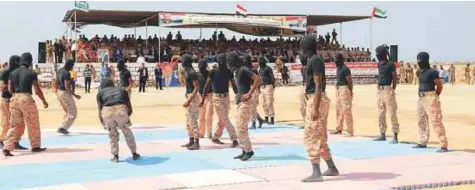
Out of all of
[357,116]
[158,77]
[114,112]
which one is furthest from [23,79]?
[158,77]

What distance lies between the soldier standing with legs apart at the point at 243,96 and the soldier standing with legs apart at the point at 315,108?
4.84 ft

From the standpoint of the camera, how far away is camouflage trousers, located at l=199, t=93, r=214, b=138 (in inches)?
438

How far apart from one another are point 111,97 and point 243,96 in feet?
6.54

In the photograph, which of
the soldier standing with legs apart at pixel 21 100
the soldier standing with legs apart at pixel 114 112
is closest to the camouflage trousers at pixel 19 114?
the soldier standing with legs apart at pixel 21 100

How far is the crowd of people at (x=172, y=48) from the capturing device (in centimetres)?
3388

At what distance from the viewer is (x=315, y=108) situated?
748 centimetres

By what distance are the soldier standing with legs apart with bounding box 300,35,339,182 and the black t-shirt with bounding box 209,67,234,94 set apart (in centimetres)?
270

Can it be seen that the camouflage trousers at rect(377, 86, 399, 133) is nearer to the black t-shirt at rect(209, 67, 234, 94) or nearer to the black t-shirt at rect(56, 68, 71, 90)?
the black t-shirt at rect(209, 67, 234, 94)

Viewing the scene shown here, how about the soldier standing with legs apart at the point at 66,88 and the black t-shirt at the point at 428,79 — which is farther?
the soldier standing with legs apart at the point at 66,88

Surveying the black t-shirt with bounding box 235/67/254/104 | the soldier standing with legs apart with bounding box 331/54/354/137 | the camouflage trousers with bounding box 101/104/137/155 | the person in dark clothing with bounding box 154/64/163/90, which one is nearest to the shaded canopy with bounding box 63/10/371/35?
the person in dark clothing with bounding box 154/64/163/90

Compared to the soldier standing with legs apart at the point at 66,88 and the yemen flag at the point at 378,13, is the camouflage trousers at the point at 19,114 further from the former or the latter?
the yemen flag at the point at 378,13

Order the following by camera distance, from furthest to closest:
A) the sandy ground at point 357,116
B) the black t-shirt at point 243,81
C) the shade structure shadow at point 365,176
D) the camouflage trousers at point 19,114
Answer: the sandy ground at point 357,116 → the camouflage trousers at point 19,114 → the black t-shirt at point 243,81 → the shade structure shadow at point 365,176

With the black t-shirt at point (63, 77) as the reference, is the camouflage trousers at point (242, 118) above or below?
below

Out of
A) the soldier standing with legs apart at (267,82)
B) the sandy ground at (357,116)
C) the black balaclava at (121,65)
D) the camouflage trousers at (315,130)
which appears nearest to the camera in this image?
the camouflage trousers at (315,130)
